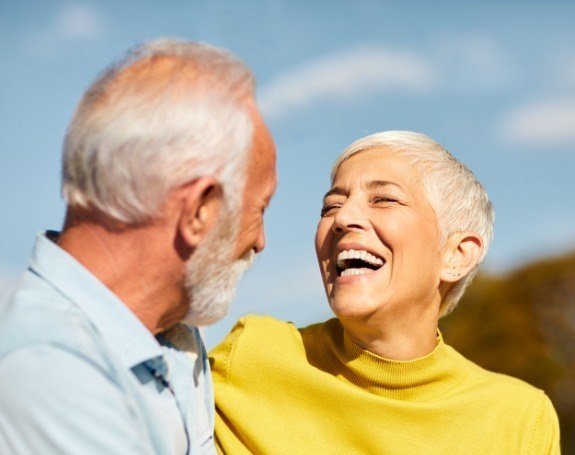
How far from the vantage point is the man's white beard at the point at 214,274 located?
3.00 m

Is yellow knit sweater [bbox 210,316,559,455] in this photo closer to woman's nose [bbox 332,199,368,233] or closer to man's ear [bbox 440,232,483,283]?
man's ear [bbox 440,232,483,283]

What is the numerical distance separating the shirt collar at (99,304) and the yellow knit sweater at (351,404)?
1.22 meters

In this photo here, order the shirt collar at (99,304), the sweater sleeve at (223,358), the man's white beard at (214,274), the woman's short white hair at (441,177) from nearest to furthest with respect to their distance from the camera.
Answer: the shirt collar at (99,304)
the man's white beard at (214,274)
the sweater sleeve at (223,358)
the woman's short white hair at (441,177)

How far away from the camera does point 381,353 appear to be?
4.15m

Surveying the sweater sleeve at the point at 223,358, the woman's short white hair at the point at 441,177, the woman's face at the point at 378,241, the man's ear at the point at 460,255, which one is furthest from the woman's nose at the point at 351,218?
the sweater sleeve at the point at 223,358

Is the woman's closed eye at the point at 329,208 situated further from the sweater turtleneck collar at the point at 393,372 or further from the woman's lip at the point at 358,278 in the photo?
the sweater turtleneck collar at the point at 393,372

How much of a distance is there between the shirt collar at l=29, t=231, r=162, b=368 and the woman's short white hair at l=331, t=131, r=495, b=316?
173 cm

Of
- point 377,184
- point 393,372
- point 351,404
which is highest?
point 377,184

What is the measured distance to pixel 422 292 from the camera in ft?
13.7

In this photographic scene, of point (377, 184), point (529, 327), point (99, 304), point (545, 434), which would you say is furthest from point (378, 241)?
point (529, 327)

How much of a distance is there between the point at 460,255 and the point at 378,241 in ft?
1.63

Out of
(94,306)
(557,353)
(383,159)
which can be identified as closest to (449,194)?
(383,159)

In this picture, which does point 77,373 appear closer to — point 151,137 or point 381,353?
point 151,137

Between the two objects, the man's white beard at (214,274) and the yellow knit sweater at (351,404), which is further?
the yellow knit sweater at (351,404)
